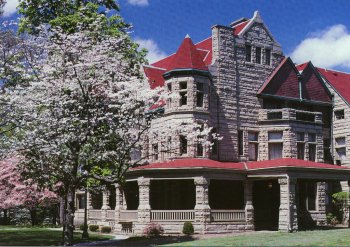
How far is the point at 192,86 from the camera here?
37562 millimetres

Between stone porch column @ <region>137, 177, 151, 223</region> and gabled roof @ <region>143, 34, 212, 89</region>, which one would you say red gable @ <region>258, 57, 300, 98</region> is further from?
stone porch column @ <region>137, 177, 151, 223</region>

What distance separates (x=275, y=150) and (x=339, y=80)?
11.9m

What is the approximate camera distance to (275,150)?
40625 millimetres

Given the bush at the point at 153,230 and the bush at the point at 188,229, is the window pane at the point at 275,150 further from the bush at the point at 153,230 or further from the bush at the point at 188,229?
the bush at the point at 153,230

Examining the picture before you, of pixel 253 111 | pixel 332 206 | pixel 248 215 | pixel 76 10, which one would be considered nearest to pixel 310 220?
pixel 332 206

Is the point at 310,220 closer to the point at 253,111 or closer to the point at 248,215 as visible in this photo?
the point at 248,215

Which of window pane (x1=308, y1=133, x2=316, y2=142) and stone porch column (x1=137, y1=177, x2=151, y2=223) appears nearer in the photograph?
stone porch column (x1=137, y1=177, x2=151, y2=223)

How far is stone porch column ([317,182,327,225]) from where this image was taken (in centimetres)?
4059

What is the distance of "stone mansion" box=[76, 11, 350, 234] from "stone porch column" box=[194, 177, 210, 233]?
66 millimetres

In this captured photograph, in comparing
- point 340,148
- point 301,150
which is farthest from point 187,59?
point 340,148

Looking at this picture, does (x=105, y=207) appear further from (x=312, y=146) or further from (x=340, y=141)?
(x=340, y=141)

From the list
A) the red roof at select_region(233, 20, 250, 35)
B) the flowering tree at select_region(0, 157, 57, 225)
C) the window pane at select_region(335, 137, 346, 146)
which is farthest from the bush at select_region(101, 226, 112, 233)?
the window pane at select_region(335, 137, 346, 146)

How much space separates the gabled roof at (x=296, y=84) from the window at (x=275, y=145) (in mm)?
3320

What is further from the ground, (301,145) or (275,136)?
(275,136)
